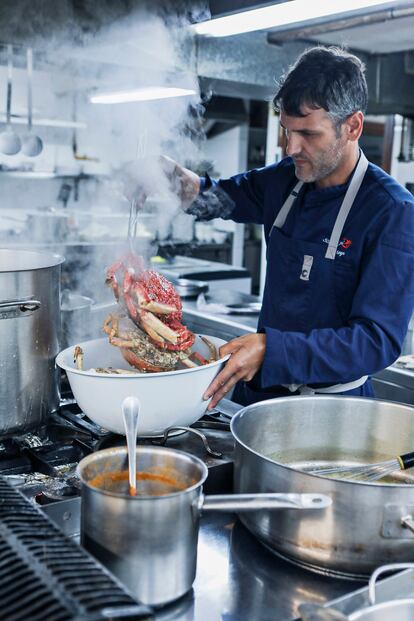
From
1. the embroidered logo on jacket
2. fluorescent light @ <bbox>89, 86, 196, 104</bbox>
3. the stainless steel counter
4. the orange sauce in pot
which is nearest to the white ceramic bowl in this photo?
the orange sauce in pot

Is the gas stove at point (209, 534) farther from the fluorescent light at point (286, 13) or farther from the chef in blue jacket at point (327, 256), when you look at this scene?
the fluorescent light at point (286, 13)

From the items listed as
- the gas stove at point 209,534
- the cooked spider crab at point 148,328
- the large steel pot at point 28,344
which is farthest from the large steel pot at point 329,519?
the large steel pot at point 28,344

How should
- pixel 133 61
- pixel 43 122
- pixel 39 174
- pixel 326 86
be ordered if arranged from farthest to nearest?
pixel 39 174 < pixel 43 122 < pixel 133 61 < pixel 326 86

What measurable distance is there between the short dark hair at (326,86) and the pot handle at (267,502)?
1206 millimetres

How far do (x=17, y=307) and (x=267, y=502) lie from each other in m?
0.72

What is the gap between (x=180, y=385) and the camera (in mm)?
1324

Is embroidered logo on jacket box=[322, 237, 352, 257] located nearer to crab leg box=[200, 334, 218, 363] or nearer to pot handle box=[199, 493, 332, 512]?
crab leg box=[200, 334, 218, 363]

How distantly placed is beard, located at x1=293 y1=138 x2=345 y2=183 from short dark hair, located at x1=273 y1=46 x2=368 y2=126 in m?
0.08

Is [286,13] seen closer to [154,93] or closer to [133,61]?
[154,93]

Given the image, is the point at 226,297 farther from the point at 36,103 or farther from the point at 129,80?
the point at 36,103

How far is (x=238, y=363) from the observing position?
4.76 feet

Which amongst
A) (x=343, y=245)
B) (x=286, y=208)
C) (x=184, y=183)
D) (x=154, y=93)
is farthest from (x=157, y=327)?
(x=154, y=93)

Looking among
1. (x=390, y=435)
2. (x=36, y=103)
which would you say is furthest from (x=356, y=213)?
(x=36, y=103)

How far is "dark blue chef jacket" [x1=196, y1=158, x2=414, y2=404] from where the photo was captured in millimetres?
1590
